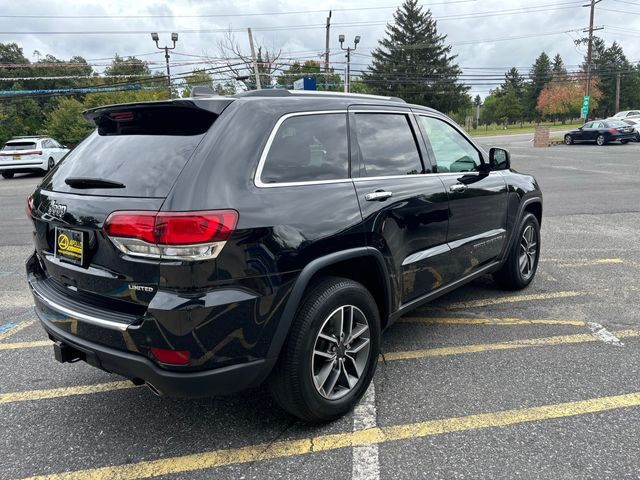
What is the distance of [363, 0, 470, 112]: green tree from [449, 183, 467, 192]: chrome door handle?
194 feet

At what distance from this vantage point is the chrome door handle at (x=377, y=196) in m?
2.86

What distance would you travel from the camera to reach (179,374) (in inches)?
86.7

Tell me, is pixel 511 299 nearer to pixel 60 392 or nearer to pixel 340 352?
pixel 340 352

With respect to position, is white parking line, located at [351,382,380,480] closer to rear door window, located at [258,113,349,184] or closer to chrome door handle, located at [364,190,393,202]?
chrome door handle, located at [364,190,393,202]

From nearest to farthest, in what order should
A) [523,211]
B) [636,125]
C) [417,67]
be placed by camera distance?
[523,211], [636,125], [417,67]

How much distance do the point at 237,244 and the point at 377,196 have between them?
1040 millimetres

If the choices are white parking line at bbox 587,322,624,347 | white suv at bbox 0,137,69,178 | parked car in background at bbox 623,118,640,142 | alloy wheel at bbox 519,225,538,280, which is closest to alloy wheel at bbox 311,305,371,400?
white parking line at bbox 587,322,624,347

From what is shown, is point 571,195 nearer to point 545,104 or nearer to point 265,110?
point 265,110

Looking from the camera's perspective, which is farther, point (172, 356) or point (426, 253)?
point (426, 253)

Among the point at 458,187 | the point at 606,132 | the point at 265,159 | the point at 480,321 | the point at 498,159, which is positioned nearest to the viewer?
the point at 265,159

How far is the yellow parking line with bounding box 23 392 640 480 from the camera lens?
2.41 meters

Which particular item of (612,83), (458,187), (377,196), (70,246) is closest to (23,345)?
(70,246)

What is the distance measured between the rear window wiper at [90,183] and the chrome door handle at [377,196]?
1.33 metres

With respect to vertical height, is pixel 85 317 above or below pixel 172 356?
above
